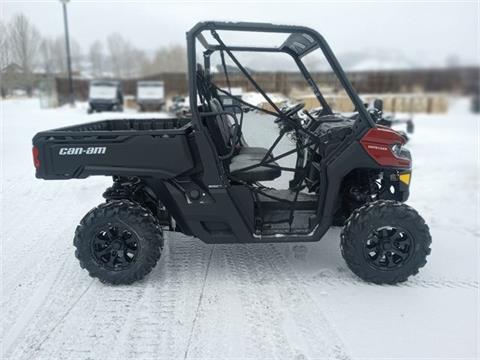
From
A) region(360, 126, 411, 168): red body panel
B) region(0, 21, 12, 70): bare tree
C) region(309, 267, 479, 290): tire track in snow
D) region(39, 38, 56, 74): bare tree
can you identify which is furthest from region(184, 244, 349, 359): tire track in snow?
region(39, 38, 56, 74): bare tree

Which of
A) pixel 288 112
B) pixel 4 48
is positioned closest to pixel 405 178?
pixel 288 112

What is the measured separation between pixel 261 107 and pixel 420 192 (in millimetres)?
3992

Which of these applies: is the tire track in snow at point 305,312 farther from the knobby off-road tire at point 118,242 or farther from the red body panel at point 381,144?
the red body panel at point 381,144

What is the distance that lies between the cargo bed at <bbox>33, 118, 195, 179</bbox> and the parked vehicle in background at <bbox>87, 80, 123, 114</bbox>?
19.7m

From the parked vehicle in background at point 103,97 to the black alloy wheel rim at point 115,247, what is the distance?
781 inches

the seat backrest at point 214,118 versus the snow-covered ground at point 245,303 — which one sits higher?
the seat backrest at point 214,118

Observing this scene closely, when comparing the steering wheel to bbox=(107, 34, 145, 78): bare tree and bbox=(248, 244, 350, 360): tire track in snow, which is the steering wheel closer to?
bbox=(248, 244, 350, 360): tire track in snow

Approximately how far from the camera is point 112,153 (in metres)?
3.17

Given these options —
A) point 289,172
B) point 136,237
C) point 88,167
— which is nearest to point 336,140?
point 289,172

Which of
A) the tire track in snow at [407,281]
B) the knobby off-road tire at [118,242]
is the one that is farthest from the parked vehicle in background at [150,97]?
the tire track in snow at [407,281]

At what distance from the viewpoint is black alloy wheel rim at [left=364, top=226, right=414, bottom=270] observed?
326cm

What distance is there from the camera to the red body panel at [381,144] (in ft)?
10.5

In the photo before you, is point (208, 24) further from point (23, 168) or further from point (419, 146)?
point (419, 146)

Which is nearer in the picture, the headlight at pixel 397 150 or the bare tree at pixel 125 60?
Answer: the headlight at pixel 397 150
